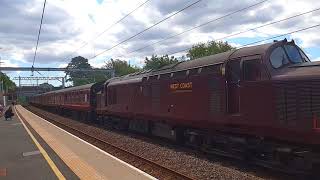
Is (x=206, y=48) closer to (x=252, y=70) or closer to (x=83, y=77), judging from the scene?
(x=83, y=77)

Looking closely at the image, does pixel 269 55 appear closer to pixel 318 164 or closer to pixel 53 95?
pixel 318 164

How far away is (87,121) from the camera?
36750 millimetres

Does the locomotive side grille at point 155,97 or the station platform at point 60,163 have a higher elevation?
the locomotive side grille at point 155,97

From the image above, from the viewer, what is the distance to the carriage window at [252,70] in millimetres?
11891

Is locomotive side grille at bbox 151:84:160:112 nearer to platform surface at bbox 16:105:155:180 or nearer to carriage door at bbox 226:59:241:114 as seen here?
platform surface at bbox 16:105:155:180

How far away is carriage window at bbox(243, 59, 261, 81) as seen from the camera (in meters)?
11.9

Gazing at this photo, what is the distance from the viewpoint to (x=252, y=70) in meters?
12.1

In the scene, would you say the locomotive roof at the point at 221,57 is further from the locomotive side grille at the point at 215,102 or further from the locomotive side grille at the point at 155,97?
the locomotive side grille at the point at 215,102

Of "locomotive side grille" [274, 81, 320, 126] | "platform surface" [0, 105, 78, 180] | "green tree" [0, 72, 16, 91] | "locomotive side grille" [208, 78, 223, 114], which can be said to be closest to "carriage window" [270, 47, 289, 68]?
"locomotive side grille" [274, 81, 320, 126]

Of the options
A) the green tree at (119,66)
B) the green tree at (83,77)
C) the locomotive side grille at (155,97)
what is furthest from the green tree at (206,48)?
the locomotive side grille at (155,97)

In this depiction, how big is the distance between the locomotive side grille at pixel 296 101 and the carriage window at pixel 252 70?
31.6 inches

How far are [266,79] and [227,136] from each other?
106 inches

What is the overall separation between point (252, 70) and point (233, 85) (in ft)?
2.99

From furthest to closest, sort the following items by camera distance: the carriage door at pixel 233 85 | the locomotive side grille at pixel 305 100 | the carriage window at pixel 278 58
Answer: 1. the carriage door at pixel 233 85
2. the carriage window at pixel 278 58
3. the locomotive side grille at pixel 305 100
